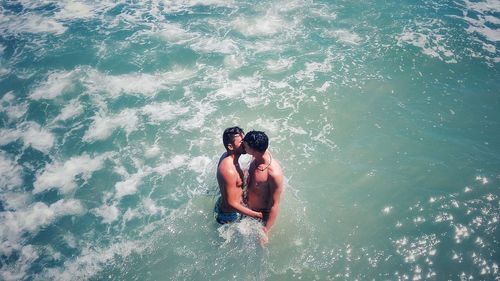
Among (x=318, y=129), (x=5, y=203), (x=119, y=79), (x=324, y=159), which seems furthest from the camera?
(x=119, y=79)

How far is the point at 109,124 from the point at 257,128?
4210 millimetres

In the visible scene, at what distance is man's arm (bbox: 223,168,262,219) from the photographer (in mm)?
4992

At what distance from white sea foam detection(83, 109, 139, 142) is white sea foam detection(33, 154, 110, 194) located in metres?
0.69

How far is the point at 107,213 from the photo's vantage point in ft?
23.0

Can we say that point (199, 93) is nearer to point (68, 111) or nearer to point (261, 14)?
point (68, 111)

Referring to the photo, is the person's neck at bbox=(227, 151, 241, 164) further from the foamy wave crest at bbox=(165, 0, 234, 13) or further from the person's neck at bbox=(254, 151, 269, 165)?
the foamy wave crest at bbox=(165, 0, 234, 13)

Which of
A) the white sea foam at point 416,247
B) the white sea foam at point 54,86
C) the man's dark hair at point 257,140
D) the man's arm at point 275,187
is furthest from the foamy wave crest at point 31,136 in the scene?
the white sea foam at point 416,247

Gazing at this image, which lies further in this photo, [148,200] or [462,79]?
[462,79]

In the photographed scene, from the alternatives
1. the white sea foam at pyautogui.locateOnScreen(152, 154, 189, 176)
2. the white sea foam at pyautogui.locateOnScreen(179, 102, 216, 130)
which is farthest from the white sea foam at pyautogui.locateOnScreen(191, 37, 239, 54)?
the white sea foam at pyautogui.locateOnScreen(152, 154, 189, 176)

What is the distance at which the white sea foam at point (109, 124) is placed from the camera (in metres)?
8.66

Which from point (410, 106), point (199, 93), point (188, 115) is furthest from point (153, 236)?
point (410, 106)

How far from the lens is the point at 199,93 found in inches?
392

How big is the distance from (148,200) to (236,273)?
9.00 feet

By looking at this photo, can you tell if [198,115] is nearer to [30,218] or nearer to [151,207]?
[151,207]
